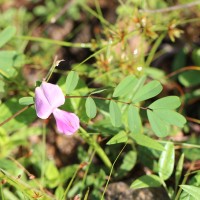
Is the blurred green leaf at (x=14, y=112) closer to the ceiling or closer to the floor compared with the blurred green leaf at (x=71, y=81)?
closer to the floor

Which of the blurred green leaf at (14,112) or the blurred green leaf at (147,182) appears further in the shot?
the blurred green leaf at (14,112)

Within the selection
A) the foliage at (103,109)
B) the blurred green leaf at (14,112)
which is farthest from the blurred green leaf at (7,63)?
the blurred green leaf at (14,112)

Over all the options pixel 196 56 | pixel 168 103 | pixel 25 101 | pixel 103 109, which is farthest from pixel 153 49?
pixel 25 101

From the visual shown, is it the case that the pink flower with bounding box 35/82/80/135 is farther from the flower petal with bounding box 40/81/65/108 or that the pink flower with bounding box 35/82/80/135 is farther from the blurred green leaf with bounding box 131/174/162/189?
the blurred green leaf with bounding box 131/174/162/189

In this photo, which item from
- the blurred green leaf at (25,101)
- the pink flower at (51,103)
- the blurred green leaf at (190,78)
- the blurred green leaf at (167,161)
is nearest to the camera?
the pink flower at (51,103)

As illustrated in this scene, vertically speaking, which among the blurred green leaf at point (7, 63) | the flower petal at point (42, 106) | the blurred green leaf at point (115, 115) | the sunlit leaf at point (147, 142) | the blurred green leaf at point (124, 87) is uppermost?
the flower petal at point (42, 106)

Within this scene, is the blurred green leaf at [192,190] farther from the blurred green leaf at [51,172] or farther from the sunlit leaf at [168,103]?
the blurred green leaf at [51,172]

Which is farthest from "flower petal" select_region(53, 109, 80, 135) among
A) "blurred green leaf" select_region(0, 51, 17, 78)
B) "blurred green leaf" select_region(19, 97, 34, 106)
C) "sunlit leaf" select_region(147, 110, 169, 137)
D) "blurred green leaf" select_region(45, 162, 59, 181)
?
"blurred green leaf" select_region(45, 162, 59, 181)
